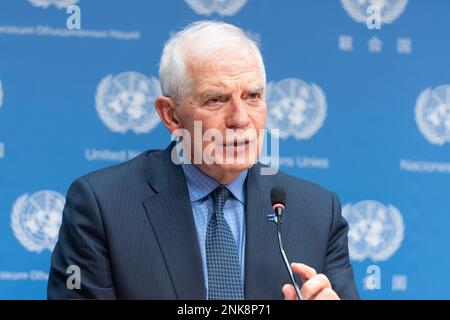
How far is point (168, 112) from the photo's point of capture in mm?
2186

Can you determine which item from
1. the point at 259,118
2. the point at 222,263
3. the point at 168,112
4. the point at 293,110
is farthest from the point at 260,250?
the point at 293,110

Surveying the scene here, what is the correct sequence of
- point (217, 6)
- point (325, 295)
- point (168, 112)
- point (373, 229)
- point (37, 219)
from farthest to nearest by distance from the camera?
1. point (373, 229)
2. point (217, 6)
3. point (37, 219)
4. point (168, 112)
5. point (325, 295)

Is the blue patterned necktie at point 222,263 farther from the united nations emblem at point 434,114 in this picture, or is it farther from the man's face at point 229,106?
the united nations emblem at point 434,114

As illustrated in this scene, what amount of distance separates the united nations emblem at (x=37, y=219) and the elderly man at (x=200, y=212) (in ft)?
1.91

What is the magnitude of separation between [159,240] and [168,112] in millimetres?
414

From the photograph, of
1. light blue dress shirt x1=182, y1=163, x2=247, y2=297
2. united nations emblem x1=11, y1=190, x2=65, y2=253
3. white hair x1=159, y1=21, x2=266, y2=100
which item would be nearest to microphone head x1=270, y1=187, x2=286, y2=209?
light blue dress shirt x1=182, y1=163, x2=247, y2=297

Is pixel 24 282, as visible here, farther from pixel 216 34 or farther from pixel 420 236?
pixel 420 236

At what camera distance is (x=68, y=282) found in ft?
6.27

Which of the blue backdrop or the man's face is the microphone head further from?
the blue backdrop

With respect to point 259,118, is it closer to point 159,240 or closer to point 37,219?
point 159,240

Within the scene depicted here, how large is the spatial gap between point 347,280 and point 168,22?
1197mm

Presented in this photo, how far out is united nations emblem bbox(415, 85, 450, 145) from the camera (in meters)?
2.86

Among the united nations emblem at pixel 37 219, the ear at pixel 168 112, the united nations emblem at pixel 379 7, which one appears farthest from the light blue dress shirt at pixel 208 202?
the united nations emblem at pixel 379 7
